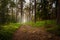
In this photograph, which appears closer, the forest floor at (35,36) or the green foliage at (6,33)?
the green foliage at (6,33)

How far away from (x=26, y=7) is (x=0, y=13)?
3355 cm

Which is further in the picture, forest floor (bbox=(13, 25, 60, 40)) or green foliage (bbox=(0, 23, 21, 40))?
forest floor (bbox=(13, 25, 60, 40))

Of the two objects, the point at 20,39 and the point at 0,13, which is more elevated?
the point at 0,13

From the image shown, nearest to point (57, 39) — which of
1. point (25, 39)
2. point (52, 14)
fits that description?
point (25, 39)

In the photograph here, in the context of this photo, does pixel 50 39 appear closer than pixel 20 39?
Yes

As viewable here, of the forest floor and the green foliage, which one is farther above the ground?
the green foliage

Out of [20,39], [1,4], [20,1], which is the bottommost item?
[20,39]

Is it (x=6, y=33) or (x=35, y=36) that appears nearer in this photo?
(x=35, y=36)

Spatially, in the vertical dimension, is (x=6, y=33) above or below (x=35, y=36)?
above

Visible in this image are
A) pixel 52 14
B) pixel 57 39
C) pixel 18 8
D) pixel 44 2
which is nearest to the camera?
pixel 57 39

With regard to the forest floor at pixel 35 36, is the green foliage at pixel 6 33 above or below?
above

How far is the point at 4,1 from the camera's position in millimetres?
17562

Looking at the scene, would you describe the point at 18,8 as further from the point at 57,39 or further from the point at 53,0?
the point at 57,39

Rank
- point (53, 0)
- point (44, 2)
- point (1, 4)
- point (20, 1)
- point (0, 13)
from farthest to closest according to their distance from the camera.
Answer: point (20, 1) → point (53, 0) → point (44, 2) → point (1, 4) → point (0, 13)
